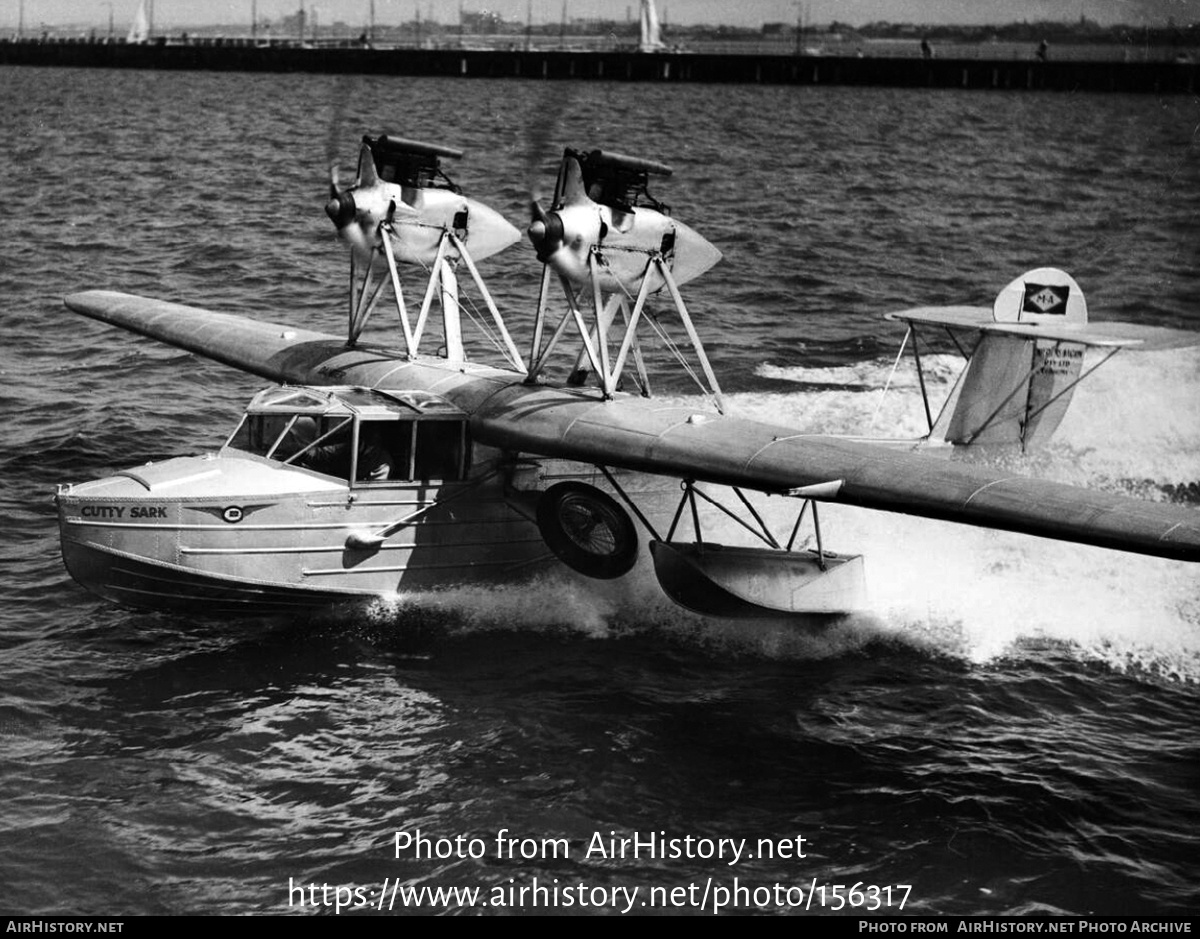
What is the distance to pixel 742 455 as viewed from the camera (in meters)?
18.5

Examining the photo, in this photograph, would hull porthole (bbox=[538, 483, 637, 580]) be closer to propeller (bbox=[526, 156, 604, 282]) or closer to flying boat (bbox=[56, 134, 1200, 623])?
flying boat (bbox=[56, 134, 1200, 623])

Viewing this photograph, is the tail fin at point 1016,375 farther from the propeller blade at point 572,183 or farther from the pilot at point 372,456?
the pilot at point 372,456

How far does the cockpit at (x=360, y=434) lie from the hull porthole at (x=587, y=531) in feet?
5.05

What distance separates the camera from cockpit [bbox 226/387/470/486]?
19781 millimetres

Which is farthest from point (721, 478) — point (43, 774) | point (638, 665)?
point (43, 774)

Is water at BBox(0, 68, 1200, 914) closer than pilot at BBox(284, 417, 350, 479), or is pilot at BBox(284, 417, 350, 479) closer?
water at BBox(0, 68, 1200, 914)

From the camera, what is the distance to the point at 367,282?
24.5m

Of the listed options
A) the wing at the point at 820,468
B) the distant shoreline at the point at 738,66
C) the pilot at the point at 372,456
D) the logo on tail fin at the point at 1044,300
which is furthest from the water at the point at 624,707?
the distant shoreline at the point at 738,66

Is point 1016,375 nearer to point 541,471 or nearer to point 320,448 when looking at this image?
point 541,471

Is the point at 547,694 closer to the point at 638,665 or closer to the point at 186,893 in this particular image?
the point at 638,665

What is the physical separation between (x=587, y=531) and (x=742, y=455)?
10.2 feet

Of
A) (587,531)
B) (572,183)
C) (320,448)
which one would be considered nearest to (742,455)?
(587,531)

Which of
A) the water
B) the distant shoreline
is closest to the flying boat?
the water

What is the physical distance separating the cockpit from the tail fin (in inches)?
376
